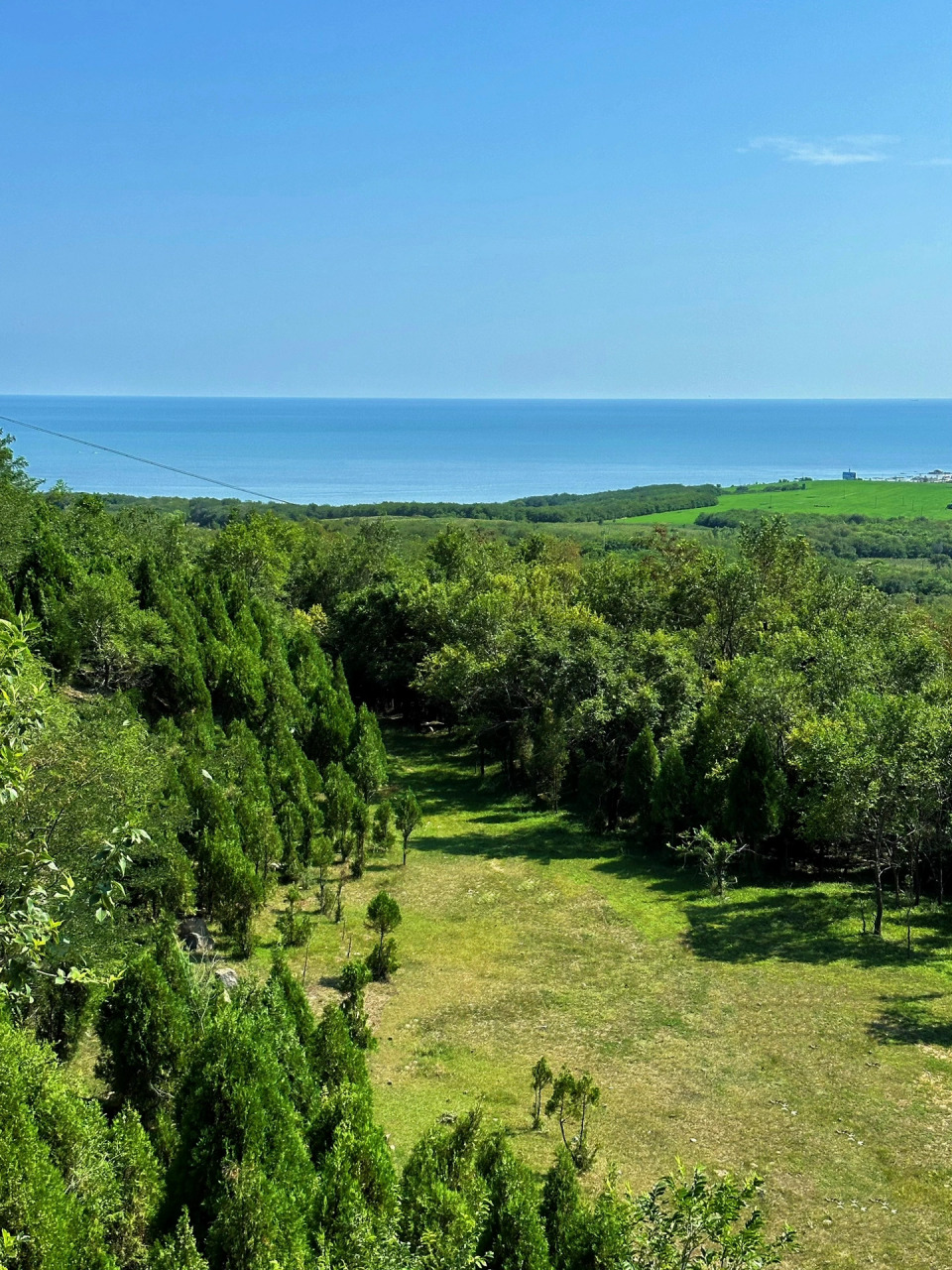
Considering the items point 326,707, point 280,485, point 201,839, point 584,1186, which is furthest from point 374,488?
point 584,1186

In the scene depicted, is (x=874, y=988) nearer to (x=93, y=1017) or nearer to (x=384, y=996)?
(x=384, y=996)

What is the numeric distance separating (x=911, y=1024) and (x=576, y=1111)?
20.7ft

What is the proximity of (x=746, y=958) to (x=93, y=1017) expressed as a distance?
37.9ft

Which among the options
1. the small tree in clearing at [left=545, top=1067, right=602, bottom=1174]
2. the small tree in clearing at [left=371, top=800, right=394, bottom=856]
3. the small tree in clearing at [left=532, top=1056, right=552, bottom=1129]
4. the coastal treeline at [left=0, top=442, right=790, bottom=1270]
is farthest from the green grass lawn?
the coastal treeline at [left=0, top=442, right=790, bottom=1270]

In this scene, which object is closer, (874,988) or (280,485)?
(874,988)

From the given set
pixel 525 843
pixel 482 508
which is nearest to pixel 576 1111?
pixel 525 843

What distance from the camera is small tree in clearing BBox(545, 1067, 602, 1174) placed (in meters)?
11.6

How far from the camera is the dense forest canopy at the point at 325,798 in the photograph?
7.90 metres

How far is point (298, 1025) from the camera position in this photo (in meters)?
11.8

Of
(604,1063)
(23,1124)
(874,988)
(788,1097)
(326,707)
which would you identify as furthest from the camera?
(326,707)

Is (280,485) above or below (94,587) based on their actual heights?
above

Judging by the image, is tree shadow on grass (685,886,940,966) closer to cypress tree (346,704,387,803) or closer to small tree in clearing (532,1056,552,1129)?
small tree in clearing (532,1056,552,1129)

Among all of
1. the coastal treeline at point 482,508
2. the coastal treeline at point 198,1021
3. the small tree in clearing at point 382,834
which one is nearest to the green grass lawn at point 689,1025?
the small tree in clearing at point 382,834

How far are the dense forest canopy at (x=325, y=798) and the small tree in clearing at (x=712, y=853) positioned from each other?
166 millimetres
